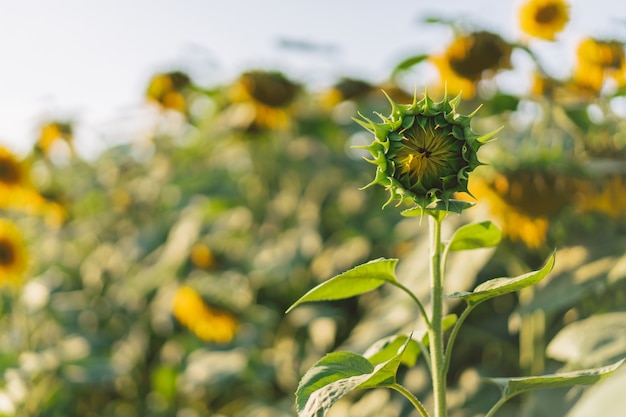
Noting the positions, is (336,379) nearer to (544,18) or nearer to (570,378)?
(570,378)

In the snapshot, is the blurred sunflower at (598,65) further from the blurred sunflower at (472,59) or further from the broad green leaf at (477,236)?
the broad green leaf at (477,236)

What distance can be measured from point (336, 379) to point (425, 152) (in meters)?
0.13

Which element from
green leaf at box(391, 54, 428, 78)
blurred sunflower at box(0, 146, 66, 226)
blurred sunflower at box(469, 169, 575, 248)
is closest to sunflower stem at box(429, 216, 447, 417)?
blurred sunflower at box(469, 169, 575, 248)

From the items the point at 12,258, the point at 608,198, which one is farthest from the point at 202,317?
the point at 608,198

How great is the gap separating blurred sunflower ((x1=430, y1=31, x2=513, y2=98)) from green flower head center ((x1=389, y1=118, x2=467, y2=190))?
832mm

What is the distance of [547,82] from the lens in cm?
114

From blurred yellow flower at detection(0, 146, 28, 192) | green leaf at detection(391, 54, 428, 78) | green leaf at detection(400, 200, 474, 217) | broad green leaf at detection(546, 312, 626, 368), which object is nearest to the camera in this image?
green leaf at detection(400, 200, 474, 217)

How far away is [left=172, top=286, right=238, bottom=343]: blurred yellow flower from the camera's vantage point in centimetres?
177

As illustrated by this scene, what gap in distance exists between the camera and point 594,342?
70 cm

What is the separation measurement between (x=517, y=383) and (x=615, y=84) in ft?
2.97

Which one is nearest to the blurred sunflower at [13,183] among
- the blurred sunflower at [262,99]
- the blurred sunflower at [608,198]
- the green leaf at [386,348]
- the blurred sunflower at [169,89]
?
the blurred sunflower at [169,89]

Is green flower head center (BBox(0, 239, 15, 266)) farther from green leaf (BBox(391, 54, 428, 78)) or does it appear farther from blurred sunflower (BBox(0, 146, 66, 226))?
green leaf (BBox(391, 54, 428, 78))

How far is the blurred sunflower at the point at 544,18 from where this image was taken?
1.27 metres

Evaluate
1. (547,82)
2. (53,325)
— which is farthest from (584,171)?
(53,325)
